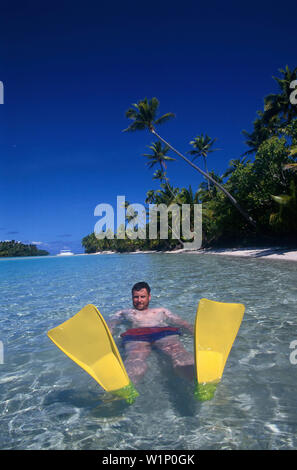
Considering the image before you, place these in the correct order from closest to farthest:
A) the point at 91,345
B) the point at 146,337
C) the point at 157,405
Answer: the point at 157,405 < the point at 91,345 < the point at 146,337

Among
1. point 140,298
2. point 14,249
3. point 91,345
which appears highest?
point 140,298

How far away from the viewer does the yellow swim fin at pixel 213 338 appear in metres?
2.27

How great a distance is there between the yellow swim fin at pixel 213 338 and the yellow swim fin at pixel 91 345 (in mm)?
650

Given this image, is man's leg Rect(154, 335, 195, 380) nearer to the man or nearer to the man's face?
the man

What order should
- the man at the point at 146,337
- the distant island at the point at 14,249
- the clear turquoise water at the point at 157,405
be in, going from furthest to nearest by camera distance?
the distant island at the point at 14,249 < the man at the point at 146,337 < the clear turquoise water at the point at 157,405

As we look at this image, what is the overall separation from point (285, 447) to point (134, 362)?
4.86 ft

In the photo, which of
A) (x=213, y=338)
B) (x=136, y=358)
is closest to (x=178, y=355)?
(x=136, y=358)

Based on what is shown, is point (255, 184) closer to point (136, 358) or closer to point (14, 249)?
point (136, 358)

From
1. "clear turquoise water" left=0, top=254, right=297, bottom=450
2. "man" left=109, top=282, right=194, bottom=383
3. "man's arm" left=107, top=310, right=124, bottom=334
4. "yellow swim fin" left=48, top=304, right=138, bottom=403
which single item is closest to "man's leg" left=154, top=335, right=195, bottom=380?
"man" left=109, top=282, right=194, bottom=383

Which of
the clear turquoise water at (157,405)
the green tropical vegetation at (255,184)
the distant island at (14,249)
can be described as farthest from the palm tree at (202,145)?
the distant island at (14,249)

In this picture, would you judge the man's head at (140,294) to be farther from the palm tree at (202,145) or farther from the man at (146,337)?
the palm tree at (202,145)

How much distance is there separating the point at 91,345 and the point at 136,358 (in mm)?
675

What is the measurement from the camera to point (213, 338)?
8.04ft

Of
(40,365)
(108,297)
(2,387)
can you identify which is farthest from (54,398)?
(108,297)
